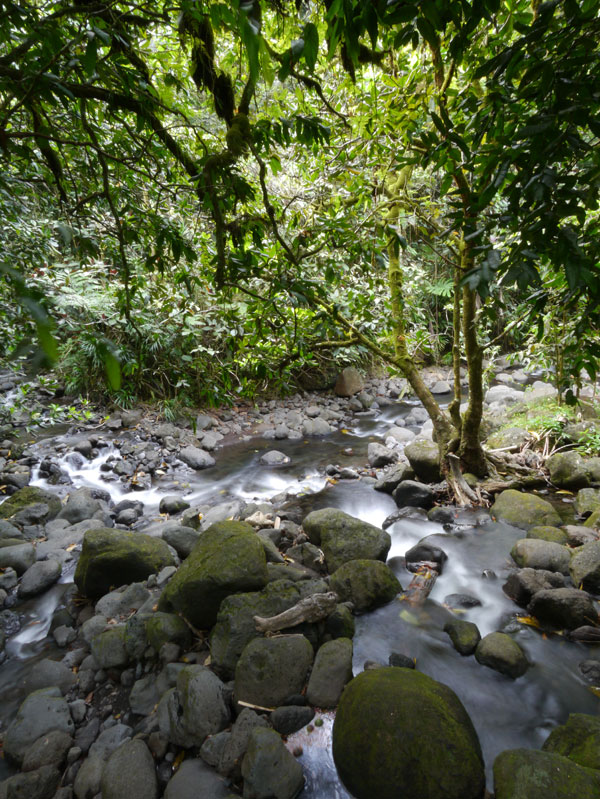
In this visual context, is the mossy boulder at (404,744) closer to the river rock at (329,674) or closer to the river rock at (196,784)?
the river rock at (329,674)

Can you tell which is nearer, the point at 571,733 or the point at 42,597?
the point at 571,733

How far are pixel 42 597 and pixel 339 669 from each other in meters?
2.79

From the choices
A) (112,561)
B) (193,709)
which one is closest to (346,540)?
(193,709)

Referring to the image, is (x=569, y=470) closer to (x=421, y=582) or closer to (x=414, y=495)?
(x=414, y=495)

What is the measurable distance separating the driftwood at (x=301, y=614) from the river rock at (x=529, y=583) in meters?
1.54

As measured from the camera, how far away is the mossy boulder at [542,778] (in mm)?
1608

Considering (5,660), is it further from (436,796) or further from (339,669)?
(436,796)

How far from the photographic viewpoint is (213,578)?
2.67 metres

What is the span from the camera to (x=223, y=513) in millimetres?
5078

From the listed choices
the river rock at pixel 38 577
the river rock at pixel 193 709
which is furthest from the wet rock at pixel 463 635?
the river rock at pixel 38 577

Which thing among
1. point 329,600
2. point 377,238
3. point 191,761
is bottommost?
point 191,761

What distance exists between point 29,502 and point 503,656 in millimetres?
5244

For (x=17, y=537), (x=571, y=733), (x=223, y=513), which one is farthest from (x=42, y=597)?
(x=571, y=733)

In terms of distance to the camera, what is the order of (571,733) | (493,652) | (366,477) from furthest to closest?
(366,477), (493,652), (571,733)
